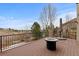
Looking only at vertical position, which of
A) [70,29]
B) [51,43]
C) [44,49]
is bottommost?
[44,49]

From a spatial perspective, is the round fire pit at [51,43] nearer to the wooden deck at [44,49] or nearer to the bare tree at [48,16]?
the wooden deck at [44,49]

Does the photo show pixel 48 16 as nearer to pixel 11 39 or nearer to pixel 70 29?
pixel 70 29

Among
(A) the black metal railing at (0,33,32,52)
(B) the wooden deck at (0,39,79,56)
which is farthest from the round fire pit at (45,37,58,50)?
(A) the black metal railing at (0,33,32,52)

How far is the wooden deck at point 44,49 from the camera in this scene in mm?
3758

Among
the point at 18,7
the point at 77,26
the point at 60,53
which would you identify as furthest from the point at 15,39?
the point at 77,26

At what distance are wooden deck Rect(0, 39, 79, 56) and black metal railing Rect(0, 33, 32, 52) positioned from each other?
121mm

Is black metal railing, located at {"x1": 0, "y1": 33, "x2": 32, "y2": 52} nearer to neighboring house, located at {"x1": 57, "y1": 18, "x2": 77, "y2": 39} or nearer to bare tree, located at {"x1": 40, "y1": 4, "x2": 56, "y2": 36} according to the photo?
bare tree, located at {"x1": 40, "y1": 4, "x2": 56, "y2": 36}

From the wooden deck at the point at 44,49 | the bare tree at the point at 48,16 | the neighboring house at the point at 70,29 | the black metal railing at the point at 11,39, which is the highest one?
the bare tree at the point at 48,16

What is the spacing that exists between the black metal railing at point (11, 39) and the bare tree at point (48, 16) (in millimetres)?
365

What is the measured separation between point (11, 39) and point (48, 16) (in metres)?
0.84

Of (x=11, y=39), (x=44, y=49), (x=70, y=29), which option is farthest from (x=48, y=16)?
(x=11, y=39)

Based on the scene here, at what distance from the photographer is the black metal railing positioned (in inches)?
149

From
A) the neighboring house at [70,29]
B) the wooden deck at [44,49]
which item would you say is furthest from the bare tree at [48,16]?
the wooden deck at [44,49]

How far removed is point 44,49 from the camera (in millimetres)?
3789
